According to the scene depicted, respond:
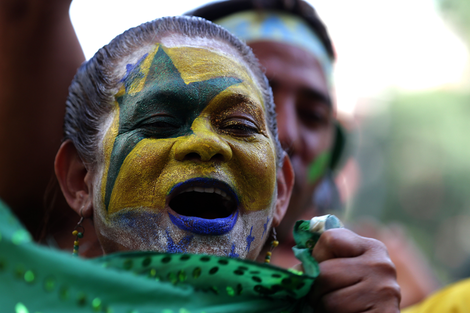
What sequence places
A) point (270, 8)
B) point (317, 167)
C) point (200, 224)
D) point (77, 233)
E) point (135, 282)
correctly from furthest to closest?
1. point (317, 167)
2. point (270, 8)
3. point (77, 233)
4. point (200, 224)
5. point (135, 282)

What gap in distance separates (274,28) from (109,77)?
1.97m

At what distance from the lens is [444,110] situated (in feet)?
65.3

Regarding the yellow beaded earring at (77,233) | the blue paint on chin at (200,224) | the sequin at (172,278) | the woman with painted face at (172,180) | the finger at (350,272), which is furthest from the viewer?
the yellow beaded earring at (77,233)

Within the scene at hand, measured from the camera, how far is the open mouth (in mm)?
1563

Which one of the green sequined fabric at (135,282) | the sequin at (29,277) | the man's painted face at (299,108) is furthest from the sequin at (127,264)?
the man's painted face at (299,108)

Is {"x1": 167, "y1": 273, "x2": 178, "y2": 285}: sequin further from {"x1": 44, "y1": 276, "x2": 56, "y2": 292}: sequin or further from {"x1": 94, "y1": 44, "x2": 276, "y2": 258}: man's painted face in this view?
{"x1": 44, "y1": 276, "x2": 56, "y2": 292}: sequin

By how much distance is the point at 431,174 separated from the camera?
64.2 feet

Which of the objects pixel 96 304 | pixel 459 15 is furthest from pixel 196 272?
pixel 459 15

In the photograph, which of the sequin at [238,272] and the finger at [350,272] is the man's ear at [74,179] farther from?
the finger at [350,272]

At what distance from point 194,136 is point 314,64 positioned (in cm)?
222

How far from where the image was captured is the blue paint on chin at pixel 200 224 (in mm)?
1555

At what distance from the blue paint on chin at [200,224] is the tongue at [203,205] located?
0.32 ft

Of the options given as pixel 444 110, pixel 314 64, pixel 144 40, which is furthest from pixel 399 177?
pixel 144 40

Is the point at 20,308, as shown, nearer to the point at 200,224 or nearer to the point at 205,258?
the point at 205,258
